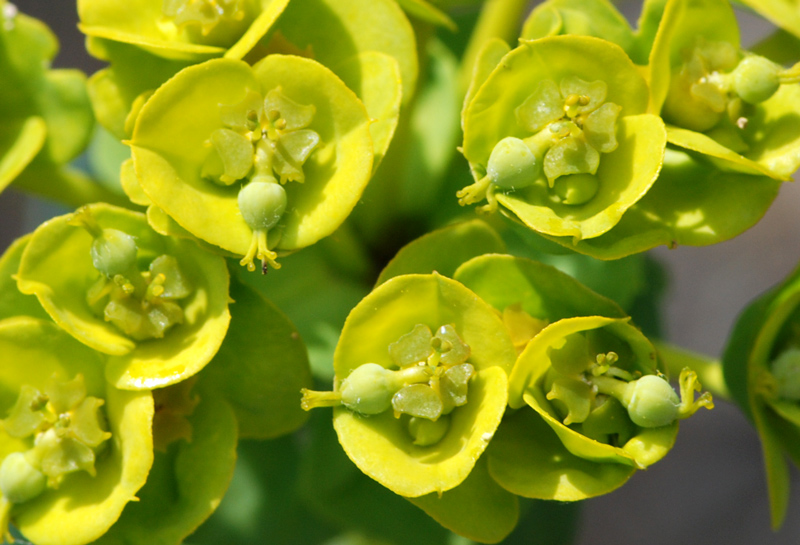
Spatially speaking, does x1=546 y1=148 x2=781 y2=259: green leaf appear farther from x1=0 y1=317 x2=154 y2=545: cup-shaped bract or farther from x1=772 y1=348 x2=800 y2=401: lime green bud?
x1=0 y1=317 x2=154 y2=545: cup-shaped bract

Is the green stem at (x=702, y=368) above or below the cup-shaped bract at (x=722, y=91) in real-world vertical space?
below

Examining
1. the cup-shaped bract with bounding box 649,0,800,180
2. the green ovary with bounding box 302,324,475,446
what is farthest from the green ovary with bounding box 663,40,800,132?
the green ovary with bounding box 302,324,475,446

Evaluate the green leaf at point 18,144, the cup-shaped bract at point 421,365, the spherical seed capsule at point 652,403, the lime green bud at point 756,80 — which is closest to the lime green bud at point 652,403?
the spherical seed capsule at point 652,403

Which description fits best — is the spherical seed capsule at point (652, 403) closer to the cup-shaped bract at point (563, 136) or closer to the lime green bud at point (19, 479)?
the cup-shaped bract at point (563, 136)

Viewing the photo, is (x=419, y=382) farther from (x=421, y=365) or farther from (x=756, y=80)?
(x=756, y=80)

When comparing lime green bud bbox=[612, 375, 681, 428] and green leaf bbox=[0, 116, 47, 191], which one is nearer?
lime green bud bbox=[612, 375, 681, 428]

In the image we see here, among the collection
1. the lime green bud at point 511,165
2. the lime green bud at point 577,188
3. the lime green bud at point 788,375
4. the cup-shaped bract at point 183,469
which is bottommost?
the cup-shaped bract at point 183,469
